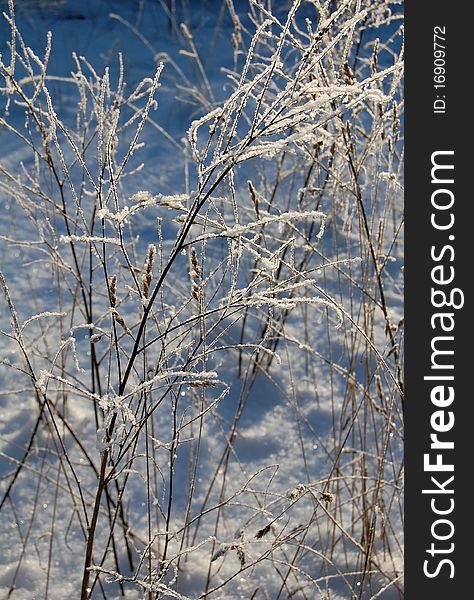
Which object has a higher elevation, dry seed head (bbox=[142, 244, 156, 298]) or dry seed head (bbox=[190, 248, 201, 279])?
dry seed head (bbox=[190, 248, 201, 279])

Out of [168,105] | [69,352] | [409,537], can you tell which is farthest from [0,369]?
[168,105]

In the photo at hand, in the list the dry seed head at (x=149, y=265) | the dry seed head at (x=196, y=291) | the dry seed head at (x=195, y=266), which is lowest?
the dry seed head at (x=149, y=265)

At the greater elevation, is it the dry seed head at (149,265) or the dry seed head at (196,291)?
the dry seed head at (196,291)

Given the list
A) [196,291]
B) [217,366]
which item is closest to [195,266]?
[196,291]

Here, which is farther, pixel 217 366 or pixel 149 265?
pixel 217 366

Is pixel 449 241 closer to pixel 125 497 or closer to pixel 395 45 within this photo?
pixel 125 497

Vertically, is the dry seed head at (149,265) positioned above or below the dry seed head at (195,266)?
A: below

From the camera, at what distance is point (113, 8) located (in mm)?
6227

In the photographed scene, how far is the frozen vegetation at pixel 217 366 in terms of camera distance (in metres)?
0.98

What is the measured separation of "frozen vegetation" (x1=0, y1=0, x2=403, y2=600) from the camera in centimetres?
98

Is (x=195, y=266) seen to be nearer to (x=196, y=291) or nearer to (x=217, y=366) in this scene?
(x=196, y=291)

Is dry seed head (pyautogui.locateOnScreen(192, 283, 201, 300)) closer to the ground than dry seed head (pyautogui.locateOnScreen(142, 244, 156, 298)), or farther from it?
farther from it

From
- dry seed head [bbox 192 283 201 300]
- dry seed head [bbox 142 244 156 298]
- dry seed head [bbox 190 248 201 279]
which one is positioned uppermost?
dry seed head [bbox 190 248 201 279]

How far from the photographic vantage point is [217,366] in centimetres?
107
